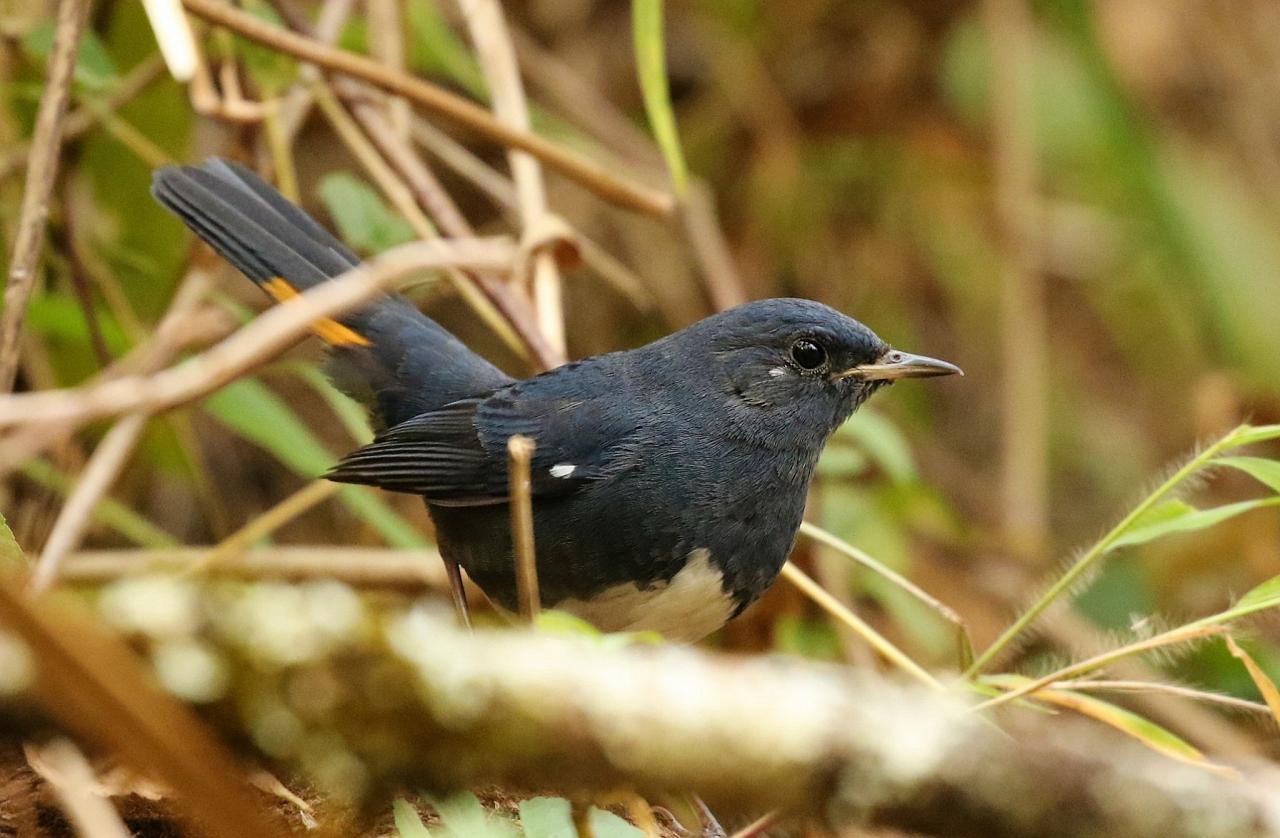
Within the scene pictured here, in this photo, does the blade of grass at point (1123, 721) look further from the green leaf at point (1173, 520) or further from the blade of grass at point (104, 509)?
the blade of grass at point (104, 509)

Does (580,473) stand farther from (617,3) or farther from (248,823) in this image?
(617,3)

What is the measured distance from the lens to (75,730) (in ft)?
4.17

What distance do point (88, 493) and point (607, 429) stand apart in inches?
45.2

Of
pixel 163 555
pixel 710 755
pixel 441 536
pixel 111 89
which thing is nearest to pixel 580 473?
pixel 441 536

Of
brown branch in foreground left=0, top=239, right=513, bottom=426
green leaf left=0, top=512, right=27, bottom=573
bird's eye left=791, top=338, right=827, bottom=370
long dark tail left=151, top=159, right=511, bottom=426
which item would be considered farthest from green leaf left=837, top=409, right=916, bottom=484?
green leaf left=0, top=512, right=27, bottom=573

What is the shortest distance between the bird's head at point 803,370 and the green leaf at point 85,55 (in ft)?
5.62

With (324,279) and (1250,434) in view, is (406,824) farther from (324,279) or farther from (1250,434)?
(324,279)

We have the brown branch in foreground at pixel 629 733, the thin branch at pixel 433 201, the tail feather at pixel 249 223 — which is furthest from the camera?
the thin branch at pixel 433 201

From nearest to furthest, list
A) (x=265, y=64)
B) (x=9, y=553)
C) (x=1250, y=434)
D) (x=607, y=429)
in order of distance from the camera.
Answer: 1. (x=9, y=553)
2. (x=1250, y=434)
3. (x=607, y=429)
4. (x=265, y=64)

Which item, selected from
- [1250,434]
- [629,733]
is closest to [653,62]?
[1250,434]

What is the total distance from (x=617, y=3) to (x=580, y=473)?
3.68 meters

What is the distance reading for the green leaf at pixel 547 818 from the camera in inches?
81.4

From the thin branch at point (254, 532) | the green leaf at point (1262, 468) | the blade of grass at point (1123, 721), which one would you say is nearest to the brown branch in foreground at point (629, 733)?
the blade of grass at point (1123, 721)

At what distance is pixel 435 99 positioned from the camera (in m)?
3.65
